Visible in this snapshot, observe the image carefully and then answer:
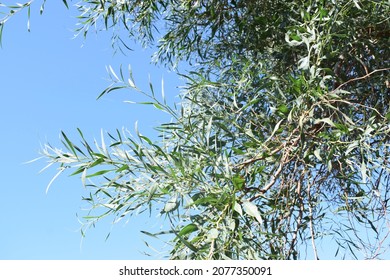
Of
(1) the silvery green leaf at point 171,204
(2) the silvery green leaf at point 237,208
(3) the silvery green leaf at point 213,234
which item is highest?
(1) the silvery green leaf at point 171,204

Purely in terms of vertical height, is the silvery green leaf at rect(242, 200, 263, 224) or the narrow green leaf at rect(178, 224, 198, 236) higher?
the silvery green leaf at rect(242, 200, 263, 224)

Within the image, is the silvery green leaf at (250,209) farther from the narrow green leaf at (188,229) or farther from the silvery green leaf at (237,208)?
the narrow green leaf at (188,229)

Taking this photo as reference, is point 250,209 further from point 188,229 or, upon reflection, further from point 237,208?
point 188,229

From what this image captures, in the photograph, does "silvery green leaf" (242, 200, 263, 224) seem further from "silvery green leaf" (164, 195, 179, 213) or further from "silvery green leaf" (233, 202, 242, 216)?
"silvery green leaf" (164, 195, 179, 213)

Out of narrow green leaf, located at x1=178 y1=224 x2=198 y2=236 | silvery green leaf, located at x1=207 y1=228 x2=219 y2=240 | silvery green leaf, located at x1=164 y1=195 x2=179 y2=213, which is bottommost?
silvery green leaf, located at x1=207 y1=228 x2=219 y2=240

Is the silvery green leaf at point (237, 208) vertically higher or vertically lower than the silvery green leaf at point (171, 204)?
lower

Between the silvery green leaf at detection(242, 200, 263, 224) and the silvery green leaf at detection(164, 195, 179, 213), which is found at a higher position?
the silvery green leaf at detection(164, 195, 179, 213)

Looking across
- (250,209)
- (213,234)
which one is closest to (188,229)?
(213,234)

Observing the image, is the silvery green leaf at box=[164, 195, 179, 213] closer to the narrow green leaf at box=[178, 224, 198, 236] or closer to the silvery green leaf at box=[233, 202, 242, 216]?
the narrow green leaf at box=[178, 224, 198, 236]

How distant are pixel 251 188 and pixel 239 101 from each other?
0.61m

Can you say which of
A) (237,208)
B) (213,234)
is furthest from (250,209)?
(213,234)

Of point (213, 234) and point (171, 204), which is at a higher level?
point (171, 204)

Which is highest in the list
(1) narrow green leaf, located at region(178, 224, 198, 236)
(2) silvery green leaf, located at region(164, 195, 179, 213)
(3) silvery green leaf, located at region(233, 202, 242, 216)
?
(2) silvery green leaf, located at region(164, 195, 179, 213)

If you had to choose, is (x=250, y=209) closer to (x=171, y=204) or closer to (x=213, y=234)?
(x=213, y=234)
